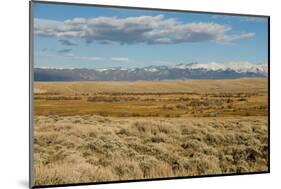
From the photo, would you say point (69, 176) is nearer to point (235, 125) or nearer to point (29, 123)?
point (29, 123)

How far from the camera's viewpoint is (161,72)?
5.77 m

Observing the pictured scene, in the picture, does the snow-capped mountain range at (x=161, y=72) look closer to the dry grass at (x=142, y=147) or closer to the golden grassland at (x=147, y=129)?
the golden grassland at (x=147, y=129)

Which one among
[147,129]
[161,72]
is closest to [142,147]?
[147,129]

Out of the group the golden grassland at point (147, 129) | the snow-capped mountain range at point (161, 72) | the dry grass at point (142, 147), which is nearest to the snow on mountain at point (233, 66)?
the snow-capped mountain range at point (161, 72)

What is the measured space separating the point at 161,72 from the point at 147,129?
612 mm

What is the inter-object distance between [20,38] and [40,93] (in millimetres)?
560

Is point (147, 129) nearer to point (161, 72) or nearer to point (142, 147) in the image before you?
point (142, 147)

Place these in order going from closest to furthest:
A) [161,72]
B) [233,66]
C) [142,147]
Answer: [142,147]
[161,72]
[233,66]

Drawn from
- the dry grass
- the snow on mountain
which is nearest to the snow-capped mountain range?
the snow on mountain

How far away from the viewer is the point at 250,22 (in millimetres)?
6117

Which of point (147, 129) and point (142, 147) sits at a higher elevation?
point (147, 129)

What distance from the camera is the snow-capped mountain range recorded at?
212 inches

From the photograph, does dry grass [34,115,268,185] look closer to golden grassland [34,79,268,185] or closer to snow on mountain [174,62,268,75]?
golden grassland [34,79,268,185]

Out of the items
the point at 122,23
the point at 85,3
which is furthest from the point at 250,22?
the point at 85,3
